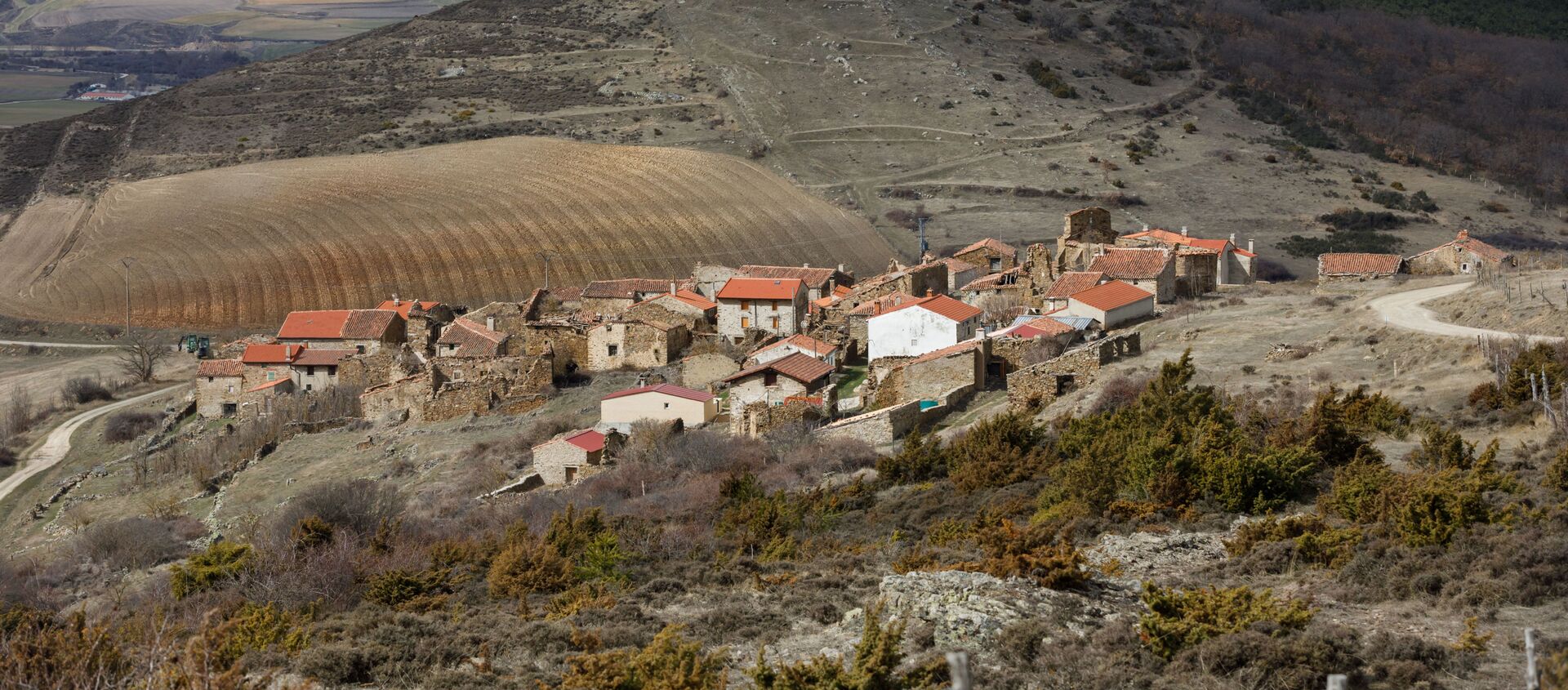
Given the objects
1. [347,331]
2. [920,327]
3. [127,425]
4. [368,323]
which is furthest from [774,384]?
[127,425]

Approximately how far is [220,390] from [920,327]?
2338 cm

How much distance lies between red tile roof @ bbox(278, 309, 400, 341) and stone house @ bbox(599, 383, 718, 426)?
19.1m

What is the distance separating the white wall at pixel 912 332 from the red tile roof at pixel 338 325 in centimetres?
2011

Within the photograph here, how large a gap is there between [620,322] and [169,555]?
2052 centimetres

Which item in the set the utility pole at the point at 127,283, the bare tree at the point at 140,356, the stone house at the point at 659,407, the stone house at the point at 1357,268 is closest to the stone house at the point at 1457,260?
the stone house at the point at 1357,268

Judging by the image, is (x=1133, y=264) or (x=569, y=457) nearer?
(x=569, y=457)

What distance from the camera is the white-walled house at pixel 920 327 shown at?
3947 centimetres

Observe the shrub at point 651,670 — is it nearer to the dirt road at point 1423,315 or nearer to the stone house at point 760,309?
the dirt road at point 1423,315

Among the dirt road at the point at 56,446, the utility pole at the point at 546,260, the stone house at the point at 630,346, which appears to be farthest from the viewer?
the utility pole at the point at 546,260

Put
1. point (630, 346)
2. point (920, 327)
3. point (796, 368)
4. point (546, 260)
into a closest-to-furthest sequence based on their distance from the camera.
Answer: point (796, 368)
point (920, 327)
point (630, 346)
point (546, 260)

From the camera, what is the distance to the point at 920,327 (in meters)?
40.0

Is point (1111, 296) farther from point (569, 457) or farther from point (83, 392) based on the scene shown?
point (83, 392)

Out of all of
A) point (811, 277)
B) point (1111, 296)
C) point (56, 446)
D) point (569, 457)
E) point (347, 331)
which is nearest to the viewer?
point (569, 457)

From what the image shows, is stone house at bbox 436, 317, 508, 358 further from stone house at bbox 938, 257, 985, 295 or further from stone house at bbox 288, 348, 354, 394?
stone house at bbox 938, 257, 985, 295
